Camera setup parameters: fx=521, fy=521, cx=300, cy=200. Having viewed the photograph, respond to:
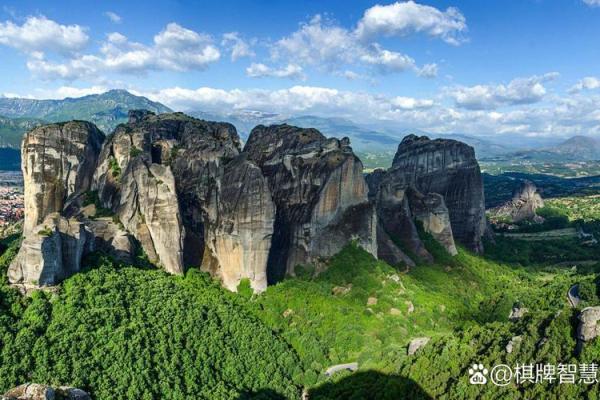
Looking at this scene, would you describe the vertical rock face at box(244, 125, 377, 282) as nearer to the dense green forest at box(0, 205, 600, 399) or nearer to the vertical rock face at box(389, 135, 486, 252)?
the dense green forest at box(0, 205, 600, 399)

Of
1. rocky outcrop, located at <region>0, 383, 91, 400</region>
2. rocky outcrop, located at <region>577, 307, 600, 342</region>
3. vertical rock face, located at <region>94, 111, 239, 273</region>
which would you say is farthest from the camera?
vertical rock face, located at <region>94, 111, 239, 273</region>

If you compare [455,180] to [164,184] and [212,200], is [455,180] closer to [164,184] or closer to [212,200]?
[212,200]

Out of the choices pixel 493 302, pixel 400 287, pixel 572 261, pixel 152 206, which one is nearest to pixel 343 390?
pixel 400 287

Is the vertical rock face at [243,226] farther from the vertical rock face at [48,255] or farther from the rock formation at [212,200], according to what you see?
the vertical rock face at [48,255]

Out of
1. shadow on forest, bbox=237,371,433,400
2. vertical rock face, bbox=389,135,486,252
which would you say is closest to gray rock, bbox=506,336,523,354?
shadow on forest, bbox=237,371,433,400

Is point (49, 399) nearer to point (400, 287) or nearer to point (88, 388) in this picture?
point (88, 388)

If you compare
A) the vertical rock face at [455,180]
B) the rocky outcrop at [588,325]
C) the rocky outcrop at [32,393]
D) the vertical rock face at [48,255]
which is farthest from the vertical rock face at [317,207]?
the rocky outcrop at [32,393]
